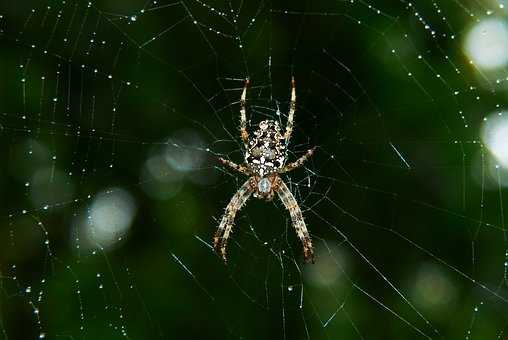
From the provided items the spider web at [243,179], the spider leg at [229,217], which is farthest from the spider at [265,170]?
the spider web at [243,179]

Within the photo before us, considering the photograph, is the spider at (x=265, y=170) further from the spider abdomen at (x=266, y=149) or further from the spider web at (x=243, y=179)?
the spider web at (x=243, y=179)

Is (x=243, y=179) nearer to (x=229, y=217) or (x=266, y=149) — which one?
(x=229, y=217)

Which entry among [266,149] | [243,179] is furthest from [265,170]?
[243,179]

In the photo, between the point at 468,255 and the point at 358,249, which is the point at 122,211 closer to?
the point at 358,249

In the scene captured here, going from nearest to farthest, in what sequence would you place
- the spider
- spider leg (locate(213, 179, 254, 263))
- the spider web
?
the spider → spider leg (locate(213, 179, 254, 263)) → the spider web

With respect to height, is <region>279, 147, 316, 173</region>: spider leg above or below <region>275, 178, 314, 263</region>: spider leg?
above

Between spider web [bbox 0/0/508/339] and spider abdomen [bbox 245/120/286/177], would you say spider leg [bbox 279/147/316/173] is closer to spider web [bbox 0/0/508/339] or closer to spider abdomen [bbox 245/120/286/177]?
spider abdomen [bbox 245/120/286/177]

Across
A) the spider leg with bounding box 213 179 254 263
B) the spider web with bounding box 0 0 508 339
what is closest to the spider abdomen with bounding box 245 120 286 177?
the spider leg with bounding box 213 179 254 263
